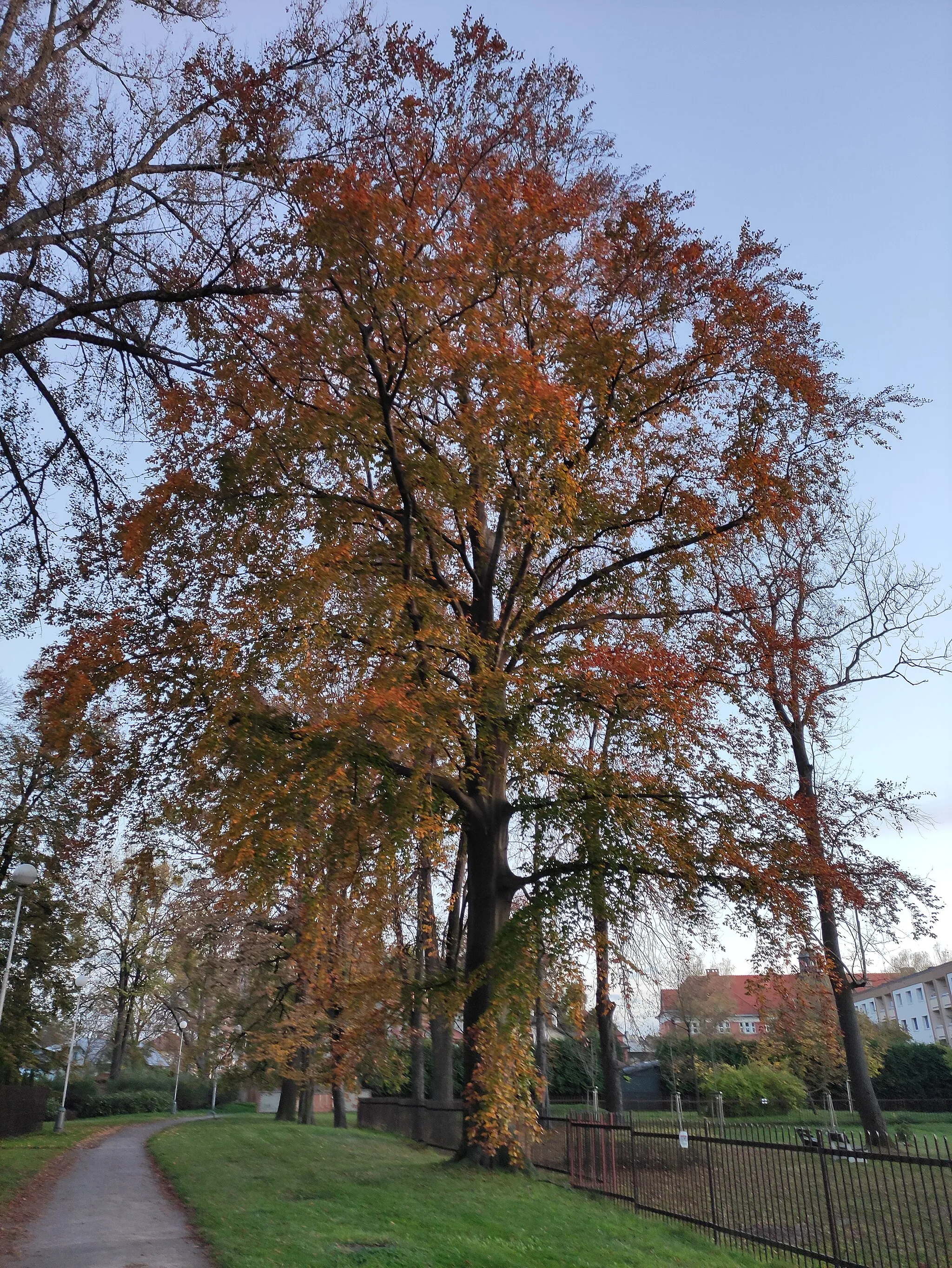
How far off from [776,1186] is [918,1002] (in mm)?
77008

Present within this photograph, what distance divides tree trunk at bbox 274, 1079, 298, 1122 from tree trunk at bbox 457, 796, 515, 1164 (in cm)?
2020

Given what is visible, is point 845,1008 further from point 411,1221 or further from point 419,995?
point 411,1221

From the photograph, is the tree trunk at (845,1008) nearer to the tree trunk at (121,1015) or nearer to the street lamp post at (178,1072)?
the street lamp post at (178,1072)

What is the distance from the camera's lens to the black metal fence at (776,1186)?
860 centimetres

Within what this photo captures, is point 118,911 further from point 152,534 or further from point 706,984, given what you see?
point 152,534

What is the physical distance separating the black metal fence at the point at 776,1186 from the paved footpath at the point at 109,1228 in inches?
194

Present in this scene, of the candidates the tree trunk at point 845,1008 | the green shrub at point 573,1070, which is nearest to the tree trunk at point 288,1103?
the green shrub at point 573,1070

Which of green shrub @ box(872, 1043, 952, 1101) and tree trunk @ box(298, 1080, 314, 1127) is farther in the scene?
green shrub @ box(872, 1043, 952, 1101)

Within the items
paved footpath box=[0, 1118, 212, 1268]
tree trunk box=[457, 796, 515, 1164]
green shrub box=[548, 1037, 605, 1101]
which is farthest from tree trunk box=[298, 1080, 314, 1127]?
tree trunk box=[457, 796, 515, 1164]

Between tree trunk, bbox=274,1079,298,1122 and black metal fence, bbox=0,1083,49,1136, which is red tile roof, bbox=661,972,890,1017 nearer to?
tree trunk, bbox=274,1079,298,1122

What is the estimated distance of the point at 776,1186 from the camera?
32.7ft

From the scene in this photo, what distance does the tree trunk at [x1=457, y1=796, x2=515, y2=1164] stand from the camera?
13289mm

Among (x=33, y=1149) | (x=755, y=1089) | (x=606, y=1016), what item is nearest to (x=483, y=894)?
(x=606, y=1016)

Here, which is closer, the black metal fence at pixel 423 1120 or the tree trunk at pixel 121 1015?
the black metal fence at pixel 423 1120
